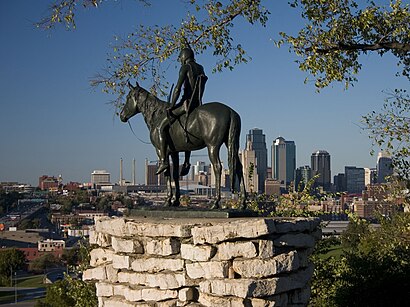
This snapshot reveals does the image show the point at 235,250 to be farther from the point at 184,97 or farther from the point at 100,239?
the point at 184,97

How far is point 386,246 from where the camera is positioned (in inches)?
543

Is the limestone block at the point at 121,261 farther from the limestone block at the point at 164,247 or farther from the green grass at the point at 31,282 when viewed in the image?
the green grass at the point at 31,282

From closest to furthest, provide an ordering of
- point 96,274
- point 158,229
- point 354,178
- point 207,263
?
point 207,263, point 158,229, point 96,274, point 354,178

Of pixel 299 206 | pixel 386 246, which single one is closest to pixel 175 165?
pixel 299 206

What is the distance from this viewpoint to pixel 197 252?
553cm

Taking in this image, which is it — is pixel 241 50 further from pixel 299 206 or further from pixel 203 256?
pixel 203 256

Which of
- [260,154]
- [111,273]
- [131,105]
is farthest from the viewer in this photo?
[260,154]

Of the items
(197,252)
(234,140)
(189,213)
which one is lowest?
(197,252)

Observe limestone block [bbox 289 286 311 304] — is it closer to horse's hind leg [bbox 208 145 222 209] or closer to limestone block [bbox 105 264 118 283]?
horse's hind leg [bbox 208 145 222 209]

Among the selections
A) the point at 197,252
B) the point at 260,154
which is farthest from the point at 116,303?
the point at 260,154

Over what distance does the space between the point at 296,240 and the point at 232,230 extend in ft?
2.80

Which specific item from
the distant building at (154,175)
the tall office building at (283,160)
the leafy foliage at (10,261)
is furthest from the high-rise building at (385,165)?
the leafy foliage at (10,261)

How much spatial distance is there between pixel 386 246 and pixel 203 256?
31.4ft

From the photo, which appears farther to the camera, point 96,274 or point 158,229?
point 96,274
